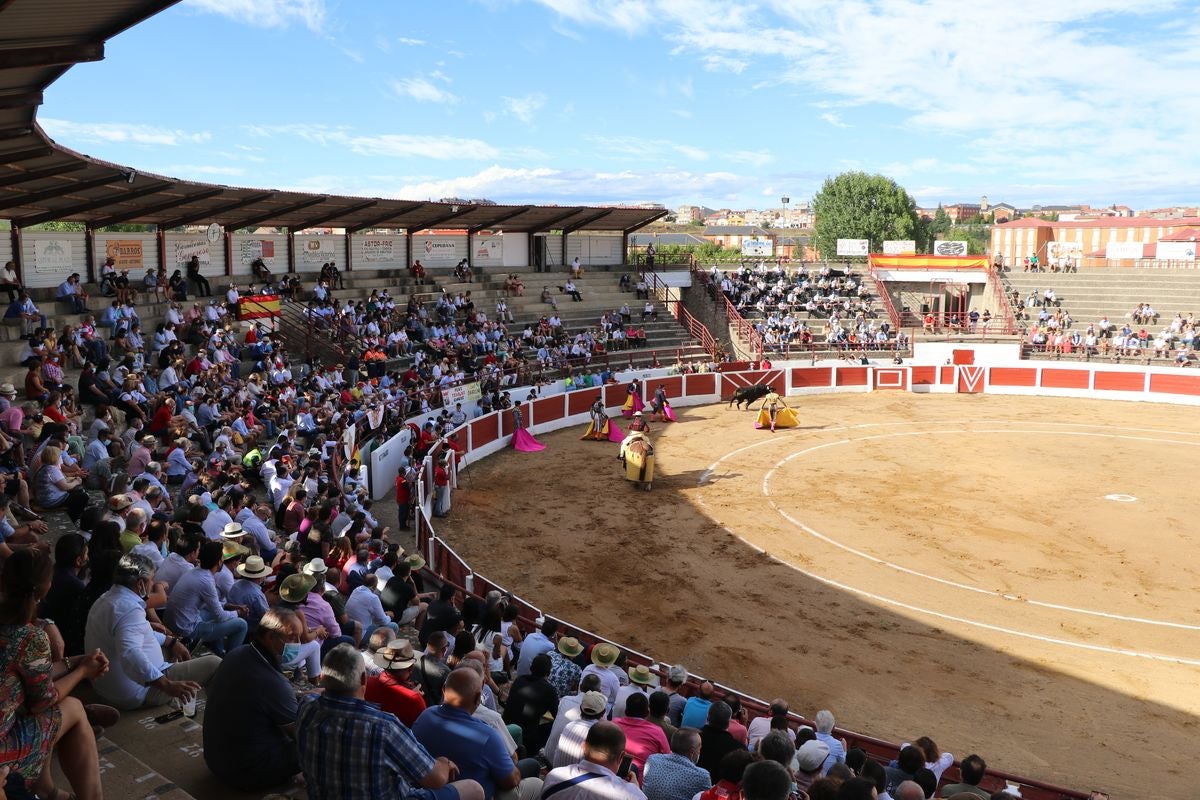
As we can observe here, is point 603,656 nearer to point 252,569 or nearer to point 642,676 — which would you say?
point 642,676

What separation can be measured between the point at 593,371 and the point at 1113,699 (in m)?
23.8

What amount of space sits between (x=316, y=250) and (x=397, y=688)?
3029 centimetres

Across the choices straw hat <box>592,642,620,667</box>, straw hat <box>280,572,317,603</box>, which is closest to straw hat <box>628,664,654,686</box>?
straw hat <box>592,642,620,667</box>

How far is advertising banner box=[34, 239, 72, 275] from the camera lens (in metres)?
22.8

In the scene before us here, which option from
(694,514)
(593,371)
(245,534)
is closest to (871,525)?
(694,514)

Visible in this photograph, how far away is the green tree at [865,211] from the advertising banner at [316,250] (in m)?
73.1

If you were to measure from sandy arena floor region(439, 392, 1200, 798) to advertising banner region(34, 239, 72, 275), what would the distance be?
11.7 metres

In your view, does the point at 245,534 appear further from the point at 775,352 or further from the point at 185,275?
the point at 775,352

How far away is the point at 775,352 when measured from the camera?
127 ft

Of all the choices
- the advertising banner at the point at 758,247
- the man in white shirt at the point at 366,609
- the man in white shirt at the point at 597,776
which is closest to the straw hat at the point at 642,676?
the man in white shirt at the point at 366,609

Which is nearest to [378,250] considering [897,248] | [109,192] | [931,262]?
[109,192]

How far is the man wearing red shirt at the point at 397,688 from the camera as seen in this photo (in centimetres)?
554

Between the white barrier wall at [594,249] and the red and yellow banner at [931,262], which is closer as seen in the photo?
the white barrier wall at [594,249]

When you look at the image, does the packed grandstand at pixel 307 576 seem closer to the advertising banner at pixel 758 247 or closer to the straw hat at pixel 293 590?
the straw hat at pixel 293 590
